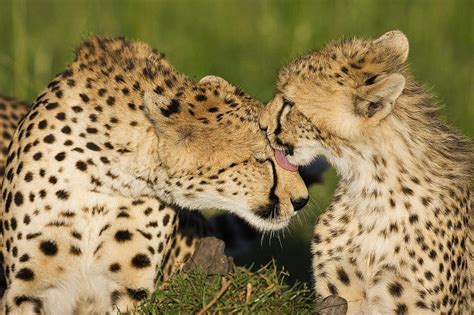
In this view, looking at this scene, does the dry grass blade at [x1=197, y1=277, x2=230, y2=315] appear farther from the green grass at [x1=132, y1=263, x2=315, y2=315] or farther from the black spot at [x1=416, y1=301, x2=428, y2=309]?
the black spot at [x1=416, y1=301, x2=428, y2=309]

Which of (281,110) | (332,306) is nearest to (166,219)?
(281,110)

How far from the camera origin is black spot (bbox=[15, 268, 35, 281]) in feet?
14.1

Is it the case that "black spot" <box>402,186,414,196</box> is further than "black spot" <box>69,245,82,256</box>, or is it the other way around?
"black spot" <box>69,245,82,256</box>

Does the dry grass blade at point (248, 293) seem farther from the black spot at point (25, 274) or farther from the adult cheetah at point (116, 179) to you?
the black spot at point (25, 274)

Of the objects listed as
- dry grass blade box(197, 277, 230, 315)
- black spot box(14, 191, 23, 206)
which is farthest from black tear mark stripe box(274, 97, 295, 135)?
black spot box(14, 191, 23, 206)

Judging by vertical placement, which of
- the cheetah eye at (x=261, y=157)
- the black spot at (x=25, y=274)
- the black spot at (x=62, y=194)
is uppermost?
the cheetah eye at (x=261, y=157)

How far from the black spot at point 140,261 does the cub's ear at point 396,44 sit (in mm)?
1095

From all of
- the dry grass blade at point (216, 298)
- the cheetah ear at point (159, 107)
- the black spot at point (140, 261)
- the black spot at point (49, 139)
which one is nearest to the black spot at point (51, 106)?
the black spot at point (49, 139)

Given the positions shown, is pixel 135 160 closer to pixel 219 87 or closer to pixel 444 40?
pixel 219 87

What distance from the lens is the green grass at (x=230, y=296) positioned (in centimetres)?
402

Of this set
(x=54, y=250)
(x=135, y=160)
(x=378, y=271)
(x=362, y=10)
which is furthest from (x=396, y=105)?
(x=362, y=10)

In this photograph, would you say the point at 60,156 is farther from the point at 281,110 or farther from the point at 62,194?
the point at 281,110

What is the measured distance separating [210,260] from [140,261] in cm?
32

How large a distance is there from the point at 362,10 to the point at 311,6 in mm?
340
